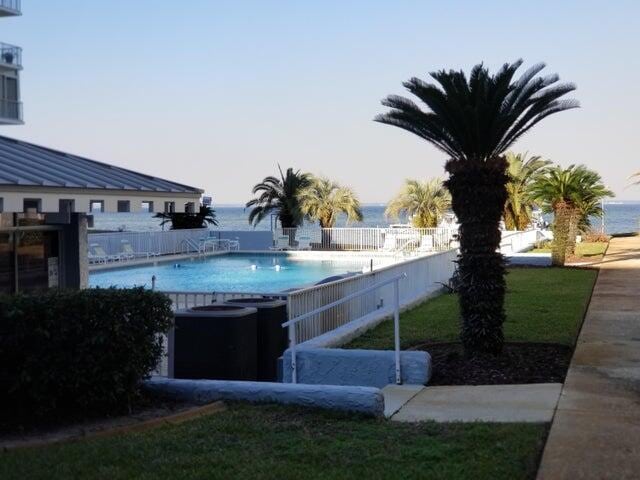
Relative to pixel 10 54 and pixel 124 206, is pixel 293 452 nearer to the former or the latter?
pixel 124 206

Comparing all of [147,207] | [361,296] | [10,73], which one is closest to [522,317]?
[361,296]

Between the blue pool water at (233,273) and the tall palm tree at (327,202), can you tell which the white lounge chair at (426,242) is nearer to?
the blue pool water at (233,273)

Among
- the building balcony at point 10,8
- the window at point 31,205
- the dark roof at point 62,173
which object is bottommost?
the window at point 31,205

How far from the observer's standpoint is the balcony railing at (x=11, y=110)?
31.6m

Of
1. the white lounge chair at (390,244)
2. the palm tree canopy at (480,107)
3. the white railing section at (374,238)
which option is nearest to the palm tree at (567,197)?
the white railing section at (374,238)

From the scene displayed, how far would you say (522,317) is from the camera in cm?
1543

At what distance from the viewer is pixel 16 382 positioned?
719 centimetres

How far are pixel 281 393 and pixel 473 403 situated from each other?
2030mm

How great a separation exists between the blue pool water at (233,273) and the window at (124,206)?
39.8ft

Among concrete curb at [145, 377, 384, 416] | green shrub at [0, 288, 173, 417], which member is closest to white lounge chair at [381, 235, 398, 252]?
concrete curb at [145, 377, 384, 416]

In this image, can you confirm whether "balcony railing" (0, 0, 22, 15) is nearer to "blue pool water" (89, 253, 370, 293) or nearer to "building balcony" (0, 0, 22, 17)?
"building balcony" (0, 0, 22, 17)

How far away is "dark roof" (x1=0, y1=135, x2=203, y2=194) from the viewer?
10312mm

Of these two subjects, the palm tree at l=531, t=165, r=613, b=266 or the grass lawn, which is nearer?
the palm tree at l=531, t=165, r=613, b=266

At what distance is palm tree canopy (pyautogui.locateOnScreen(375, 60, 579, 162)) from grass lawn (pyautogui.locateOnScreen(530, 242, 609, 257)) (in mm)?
23344
